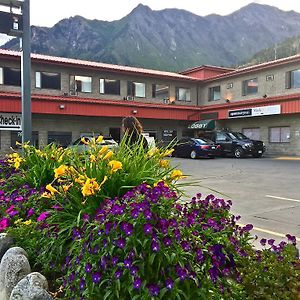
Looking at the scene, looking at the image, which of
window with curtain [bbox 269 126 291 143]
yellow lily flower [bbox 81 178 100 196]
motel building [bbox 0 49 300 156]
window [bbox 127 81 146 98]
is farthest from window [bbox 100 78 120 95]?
yellow lily flower [bbox 81 178 100 196]

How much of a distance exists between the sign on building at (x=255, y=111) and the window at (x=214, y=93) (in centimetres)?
345

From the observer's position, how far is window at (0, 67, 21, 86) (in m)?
25.0

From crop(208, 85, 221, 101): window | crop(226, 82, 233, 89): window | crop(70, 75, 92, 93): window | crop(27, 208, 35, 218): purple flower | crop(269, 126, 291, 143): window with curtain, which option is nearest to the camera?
crop(27, 208, 35, 218): purple flower

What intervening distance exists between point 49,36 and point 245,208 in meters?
171

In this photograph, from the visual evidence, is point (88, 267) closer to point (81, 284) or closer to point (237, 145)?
point (81, 284)

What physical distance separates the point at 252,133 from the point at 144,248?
Result: 28.6m

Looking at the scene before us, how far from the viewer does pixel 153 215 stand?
2.27 meters

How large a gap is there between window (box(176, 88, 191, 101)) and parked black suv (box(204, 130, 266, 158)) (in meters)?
6.62

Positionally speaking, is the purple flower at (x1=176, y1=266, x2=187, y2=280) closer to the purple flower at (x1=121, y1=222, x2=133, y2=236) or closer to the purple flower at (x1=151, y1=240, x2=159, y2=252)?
the purple flower at (x1=151, y1=240, x2=159, y2=252)

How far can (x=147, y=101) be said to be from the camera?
102 ft

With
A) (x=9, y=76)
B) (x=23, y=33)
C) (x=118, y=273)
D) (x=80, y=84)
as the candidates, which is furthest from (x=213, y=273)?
(x=80, y=84)

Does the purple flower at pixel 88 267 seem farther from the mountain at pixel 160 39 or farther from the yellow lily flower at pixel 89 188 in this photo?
the mountain at pixel 160 39

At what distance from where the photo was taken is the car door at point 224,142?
26453 millimetres

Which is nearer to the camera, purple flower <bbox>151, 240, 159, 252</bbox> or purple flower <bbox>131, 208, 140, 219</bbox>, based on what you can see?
purple flower <bbox>151, 240, 159, 252</bbox>
